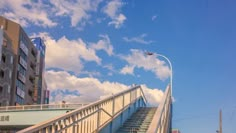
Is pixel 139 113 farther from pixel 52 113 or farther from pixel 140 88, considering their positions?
pixel 52 113

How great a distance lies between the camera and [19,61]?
69.1 metres

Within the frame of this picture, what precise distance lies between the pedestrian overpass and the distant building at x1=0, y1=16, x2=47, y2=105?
3238 centimetres

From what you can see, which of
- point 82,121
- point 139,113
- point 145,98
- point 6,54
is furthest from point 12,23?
point 82,121

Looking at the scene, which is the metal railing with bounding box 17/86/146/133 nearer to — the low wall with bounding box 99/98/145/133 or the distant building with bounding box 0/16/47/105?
the low wall with bounding box 99/98/145/133

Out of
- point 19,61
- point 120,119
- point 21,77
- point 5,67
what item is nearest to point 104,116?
point 120,119

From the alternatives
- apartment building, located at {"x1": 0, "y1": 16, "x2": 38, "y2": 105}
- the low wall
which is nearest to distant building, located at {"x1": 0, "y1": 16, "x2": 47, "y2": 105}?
apartment building, located at {"x1": 0, "y1": 16, "x2": 38, "y2": 105}

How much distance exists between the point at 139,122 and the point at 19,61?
5365 centimetres

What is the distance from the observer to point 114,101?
17500 mm

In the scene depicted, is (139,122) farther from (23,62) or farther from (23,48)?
(23,48)

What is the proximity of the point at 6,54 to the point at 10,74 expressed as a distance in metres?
3.39

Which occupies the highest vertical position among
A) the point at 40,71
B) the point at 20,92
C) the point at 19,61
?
the point at 40,71

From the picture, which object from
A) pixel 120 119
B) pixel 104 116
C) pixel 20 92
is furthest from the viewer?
A: pixel 20 92

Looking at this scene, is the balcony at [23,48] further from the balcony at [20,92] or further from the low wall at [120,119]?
the low wall at [120,119]

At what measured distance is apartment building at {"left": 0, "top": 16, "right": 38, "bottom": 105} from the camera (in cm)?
6638
